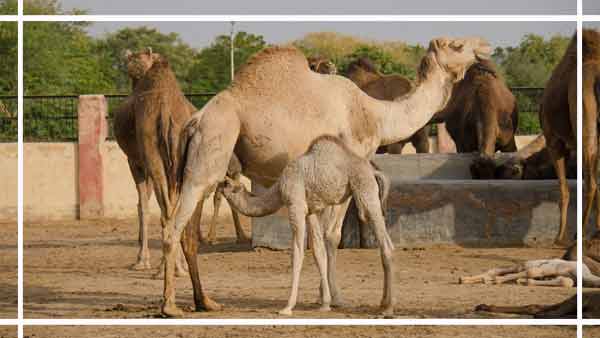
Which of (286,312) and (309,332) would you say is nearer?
(309,332)

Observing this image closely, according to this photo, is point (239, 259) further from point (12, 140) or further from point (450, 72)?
point (12, 140)

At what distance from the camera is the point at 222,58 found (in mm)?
38594

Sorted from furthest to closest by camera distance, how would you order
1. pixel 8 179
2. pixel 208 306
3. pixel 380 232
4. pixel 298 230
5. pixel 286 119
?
pixel 8 179 → pixel 286 119 → pixel 208 306 → pixel 298 230 → pixel 380 232

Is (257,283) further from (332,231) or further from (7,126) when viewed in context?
(7,126)

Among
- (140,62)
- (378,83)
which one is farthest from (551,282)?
(378,83)

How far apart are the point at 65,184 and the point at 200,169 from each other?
12.7 metres

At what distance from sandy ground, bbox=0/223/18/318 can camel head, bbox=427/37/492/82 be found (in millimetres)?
3886

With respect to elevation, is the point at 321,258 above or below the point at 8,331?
above

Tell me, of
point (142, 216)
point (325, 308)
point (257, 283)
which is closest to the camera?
point (325, 308)

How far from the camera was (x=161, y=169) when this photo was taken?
11492mm

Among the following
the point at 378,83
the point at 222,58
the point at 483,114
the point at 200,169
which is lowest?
the point at 200,169

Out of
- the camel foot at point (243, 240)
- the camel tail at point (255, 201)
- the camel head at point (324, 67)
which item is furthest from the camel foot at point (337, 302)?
the camel foot at point (243, 240)

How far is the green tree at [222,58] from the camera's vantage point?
124 ft

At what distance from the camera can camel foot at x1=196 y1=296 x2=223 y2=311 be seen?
905 centimetres
